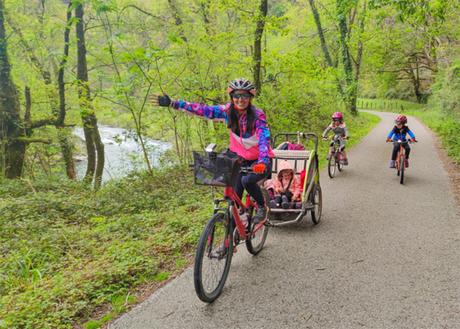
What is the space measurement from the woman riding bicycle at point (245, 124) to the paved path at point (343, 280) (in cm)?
89

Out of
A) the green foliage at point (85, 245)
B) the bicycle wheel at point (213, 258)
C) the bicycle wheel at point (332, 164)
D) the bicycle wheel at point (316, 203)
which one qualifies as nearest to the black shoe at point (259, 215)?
the bicycle wheel at point (213, 258)

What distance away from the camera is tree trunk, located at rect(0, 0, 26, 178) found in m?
11.6

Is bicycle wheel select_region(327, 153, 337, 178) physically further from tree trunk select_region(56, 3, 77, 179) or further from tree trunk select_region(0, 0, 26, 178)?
tree trunk select_region(56, 3, 77, 179)

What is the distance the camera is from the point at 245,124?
4238 millimetres

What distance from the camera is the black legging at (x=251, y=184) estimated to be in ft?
13.7

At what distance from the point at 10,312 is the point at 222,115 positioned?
3055 mm

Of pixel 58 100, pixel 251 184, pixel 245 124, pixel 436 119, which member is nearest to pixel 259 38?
pixel 245 124

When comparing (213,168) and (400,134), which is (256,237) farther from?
(400,134)

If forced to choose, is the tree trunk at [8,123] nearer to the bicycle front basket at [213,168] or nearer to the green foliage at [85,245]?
the green foliage at [85,245]

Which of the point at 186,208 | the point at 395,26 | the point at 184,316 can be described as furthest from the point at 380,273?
the point at 395,26

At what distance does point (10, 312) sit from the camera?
3545 mm

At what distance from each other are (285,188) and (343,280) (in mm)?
1957

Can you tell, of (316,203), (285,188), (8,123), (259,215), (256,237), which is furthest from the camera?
(8,123)

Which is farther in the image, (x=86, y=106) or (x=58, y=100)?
(x=58, y=100)
